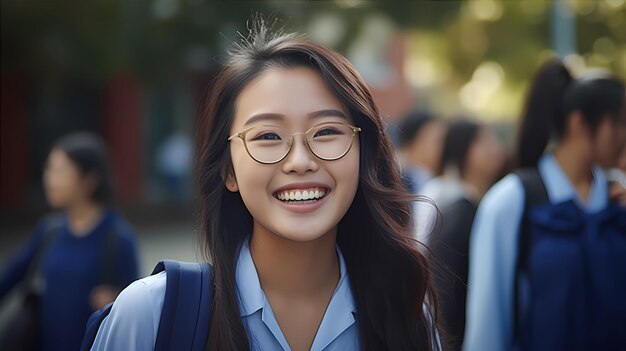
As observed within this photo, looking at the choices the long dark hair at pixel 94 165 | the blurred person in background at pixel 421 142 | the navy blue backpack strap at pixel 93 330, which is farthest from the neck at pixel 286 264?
the blurred person in background at pixel 421 142

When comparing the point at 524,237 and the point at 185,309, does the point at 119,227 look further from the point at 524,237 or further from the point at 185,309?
the point at 185,309

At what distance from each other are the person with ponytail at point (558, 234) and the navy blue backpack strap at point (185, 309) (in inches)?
63.3

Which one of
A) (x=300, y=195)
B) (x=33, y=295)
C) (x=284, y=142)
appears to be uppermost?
(x=284, y=142)

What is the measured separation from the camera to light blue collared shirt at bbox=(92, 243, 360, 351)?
6.77 feet

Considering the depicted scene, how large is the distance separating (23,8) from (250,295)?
616 inches

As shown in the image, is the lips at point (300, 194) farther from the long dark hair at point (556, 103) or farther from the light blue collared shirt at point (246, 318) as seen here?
the long dark hair at point (556, 103)

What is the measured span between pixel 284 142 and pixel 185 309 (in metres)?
0.49

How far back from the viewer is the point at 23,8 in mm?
16422

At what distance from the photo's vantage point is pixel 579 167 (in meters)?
3.52

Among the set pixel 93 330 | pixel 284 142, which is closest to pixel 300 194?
pixel 284 142

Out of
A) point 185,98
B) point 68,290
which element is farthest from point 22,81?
point 68,290

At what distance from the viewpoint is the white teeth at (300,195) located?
2.13m

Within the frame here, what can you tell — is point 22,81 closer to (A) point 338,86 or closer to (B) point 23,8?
(B) point 23,8

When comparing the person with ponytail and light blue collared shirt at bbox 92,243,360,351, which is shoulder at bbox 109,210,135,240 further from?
light blue collared shirt at bbox 92,243,360,351
